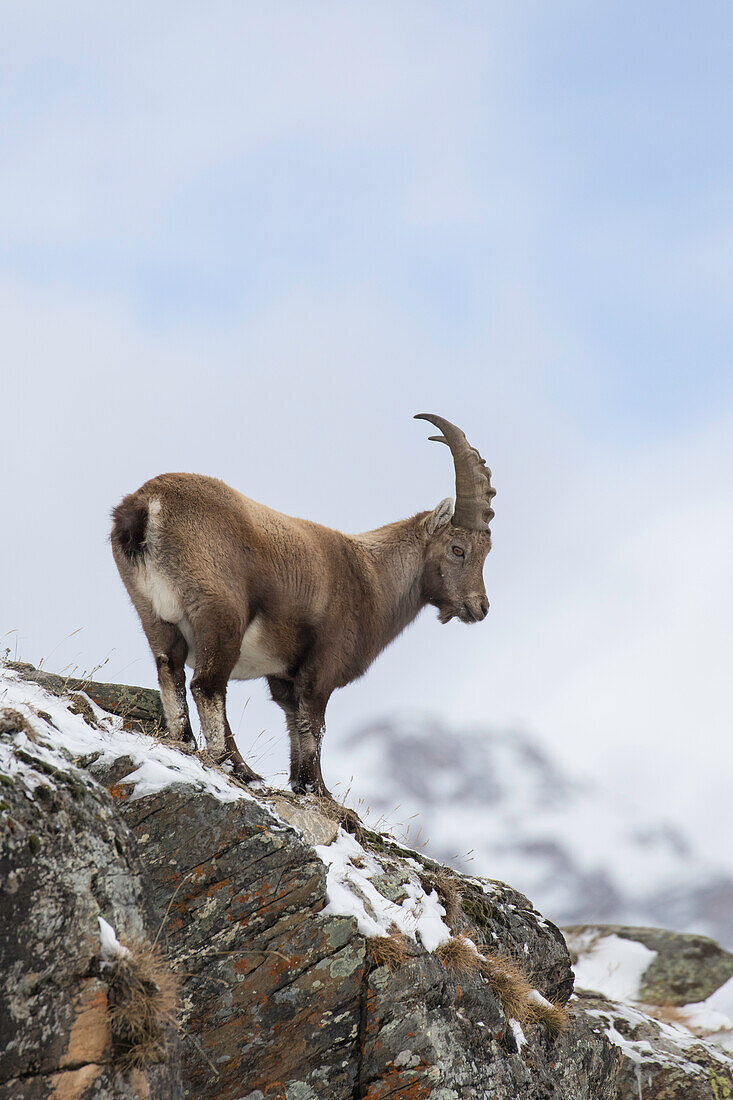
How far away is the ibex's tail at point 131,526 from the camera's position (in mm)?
Answer: 8617

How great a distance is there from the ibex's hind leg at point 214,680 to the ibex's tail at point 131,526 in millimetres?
865

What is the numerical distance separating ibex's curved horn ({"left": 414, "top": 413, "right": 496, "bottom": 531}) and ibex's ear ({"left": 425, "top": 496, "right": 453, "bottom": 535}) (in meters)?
0.10

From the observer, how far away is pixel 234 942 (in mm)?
6418

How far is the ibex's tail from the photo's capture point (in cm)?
862

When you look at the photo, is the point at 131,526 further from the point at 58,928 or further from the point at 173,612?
the point at 58,928

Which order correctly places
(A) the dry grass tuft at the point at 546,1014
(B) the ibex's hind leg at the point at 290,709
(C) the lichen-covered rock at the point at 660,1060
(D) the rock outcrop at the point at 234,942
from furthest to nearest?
(C) the lichen-covered rock at the point at 660,1060
(B) the ibex's hind leg at the point at 290,709
(A) the dry grass tuft at the point at 546,1014
(D) the rock outcrop at the point at 234,942

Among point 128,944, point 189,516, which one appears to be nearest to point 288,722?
point 189,516

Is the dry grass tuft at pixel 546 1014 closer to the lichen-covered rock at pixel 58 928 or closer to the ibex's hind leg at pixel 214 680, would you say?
the ibex's hind leg at pixel 214 680

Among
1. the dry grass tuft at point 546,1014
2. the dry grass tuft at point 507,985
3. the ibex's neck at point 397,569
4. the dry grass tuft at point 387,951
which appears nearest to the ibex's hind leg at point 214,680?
the dry grass tuft at point 387,951

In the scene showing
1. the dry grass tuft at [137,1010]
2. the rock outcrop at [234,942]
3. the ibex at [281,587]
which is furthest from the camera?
the ibex at [281,587]

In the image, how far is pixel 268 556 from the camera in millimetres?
9344

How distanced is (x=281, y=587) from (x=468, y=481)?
3102 millimetres

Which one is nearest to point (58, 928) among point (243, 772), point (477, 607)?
point (243, 772)

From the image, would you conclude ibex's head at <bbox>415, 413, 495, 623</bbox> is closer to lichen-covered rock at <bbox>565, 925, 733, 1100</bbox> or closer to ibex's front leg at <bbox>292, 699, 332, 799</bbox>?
ibex's front leg at <bbox>292, 699, 332, 799</bbox>
